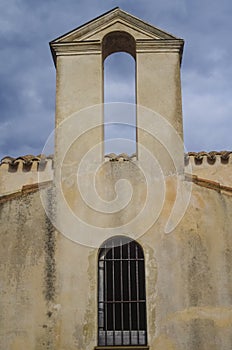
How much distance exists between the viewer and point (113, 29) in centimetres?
1103

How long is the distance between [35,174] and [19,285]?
476cm

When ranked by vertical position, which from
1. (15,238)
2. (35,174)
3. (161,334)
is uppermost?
(35,174)

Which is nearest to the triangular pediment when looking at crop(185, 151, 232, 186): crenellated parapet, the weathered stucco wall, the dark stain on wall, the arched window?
the weathered stucco wall

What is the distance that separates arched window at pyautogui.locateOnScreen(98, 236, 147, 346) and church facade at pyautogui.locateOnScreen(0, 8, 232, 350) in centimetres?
2

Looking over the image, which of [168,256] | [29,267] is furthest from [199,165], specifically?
[29,267]

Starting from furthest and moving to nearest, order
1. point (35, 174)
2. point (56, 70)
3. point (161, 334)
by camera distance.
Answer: point (35, 174) < point (56, 70) < point (161, 334)

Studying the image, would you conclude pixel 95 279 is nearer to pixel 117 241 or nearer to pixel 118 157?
pixel 117 241

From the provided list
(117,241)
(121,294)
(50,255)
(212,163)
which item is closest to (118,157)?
(212,163)

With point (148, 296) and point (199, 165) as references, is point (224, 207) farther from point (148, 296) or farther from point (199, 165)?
point (199, 165)

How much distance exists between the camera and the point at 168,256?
927 cm

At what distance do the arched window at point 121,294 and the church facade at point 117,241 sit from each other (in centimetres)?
2

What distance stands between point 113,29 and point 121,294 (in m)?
4.71

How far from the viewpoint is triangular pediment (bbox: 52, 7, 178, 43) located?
36.0 feet

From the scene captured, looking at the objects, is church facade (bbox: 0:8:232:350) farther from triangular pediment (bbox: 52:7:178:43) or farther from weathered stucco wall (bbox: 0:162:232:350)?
triangular pediment (bbox: 52:7:178:43)
